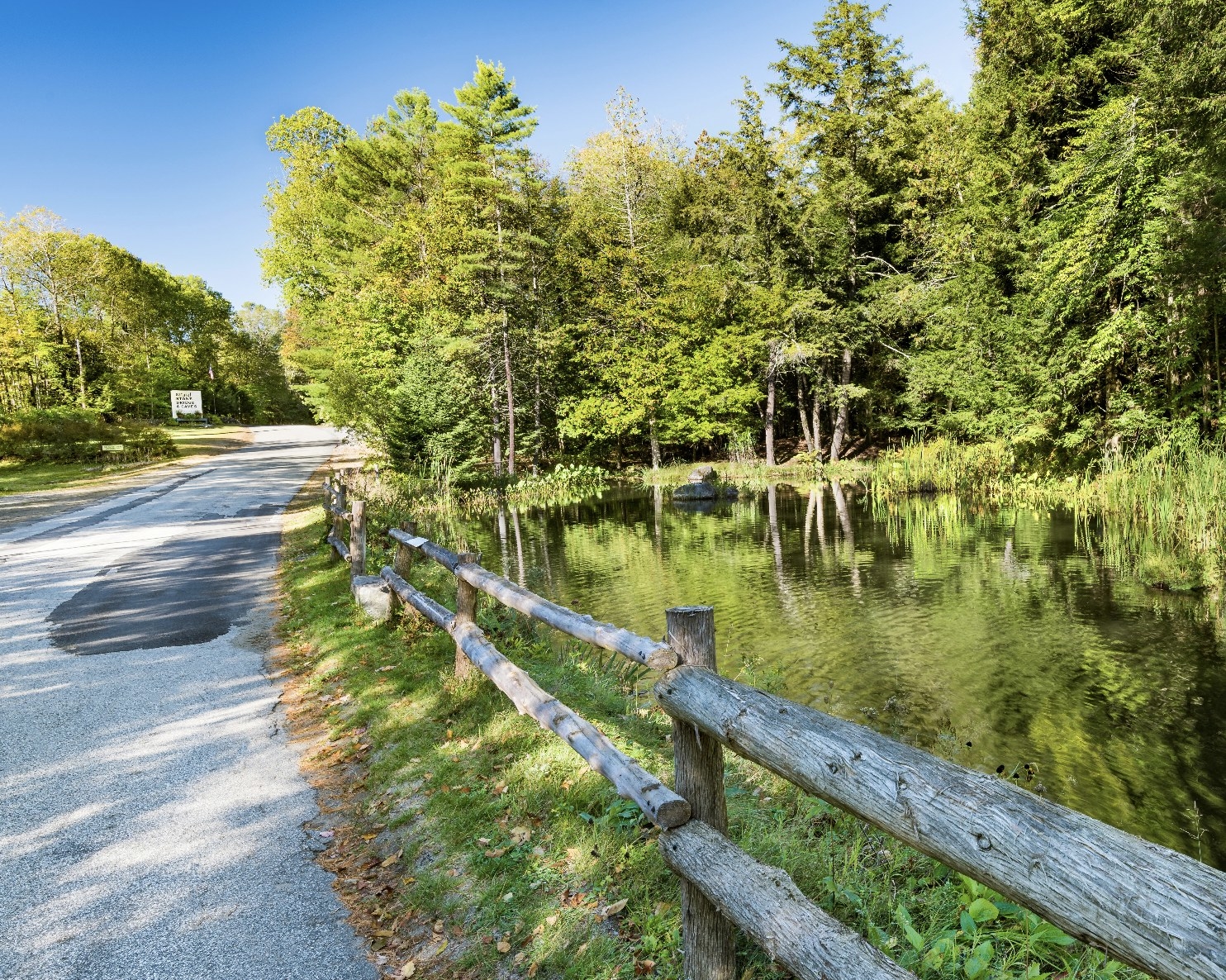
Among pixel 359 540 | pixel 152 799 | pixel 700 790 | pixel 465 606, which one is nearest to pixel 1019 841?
pixel 700 790

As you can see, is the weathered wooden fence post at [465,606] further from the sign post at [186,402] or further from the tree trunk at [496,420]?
the sign post at [186,402]

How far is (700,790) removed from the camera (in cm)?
289

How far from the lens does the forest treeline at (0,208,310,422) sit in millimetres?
40062

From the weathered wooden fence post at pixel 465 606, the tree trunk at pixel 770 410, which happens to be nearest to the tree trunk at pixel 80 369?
the tree trunk at pixel 770 410

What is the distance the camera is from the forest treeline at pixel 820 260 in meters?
17.5

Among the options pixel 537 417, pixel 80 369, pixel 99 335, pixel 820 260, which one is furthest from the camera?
pixel 99 335

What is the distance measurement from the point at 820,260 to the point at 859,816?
109 feet

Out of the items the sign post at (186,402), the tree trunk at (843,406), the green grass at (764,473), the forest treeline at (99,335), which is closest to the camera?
the green grass at (764,473)

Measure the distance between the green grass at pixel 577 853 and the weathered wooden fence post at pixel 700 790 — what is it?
181 mm

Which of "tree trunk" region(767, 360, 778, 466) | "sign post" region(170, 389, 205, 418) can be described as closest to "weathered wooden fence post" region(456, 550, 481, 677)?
"tree trunk" region(767, 360, 778, 466)

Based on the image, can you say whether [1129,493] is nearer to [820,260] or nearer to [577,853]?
[577,853]

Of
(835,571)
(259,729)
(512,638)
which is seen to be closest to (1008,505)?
(835,571)

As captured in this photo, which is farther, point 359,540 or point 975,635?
point 359,540

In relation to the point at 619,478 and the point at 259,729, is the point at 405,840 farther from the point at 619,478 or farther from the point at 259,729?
the point at 619,478
